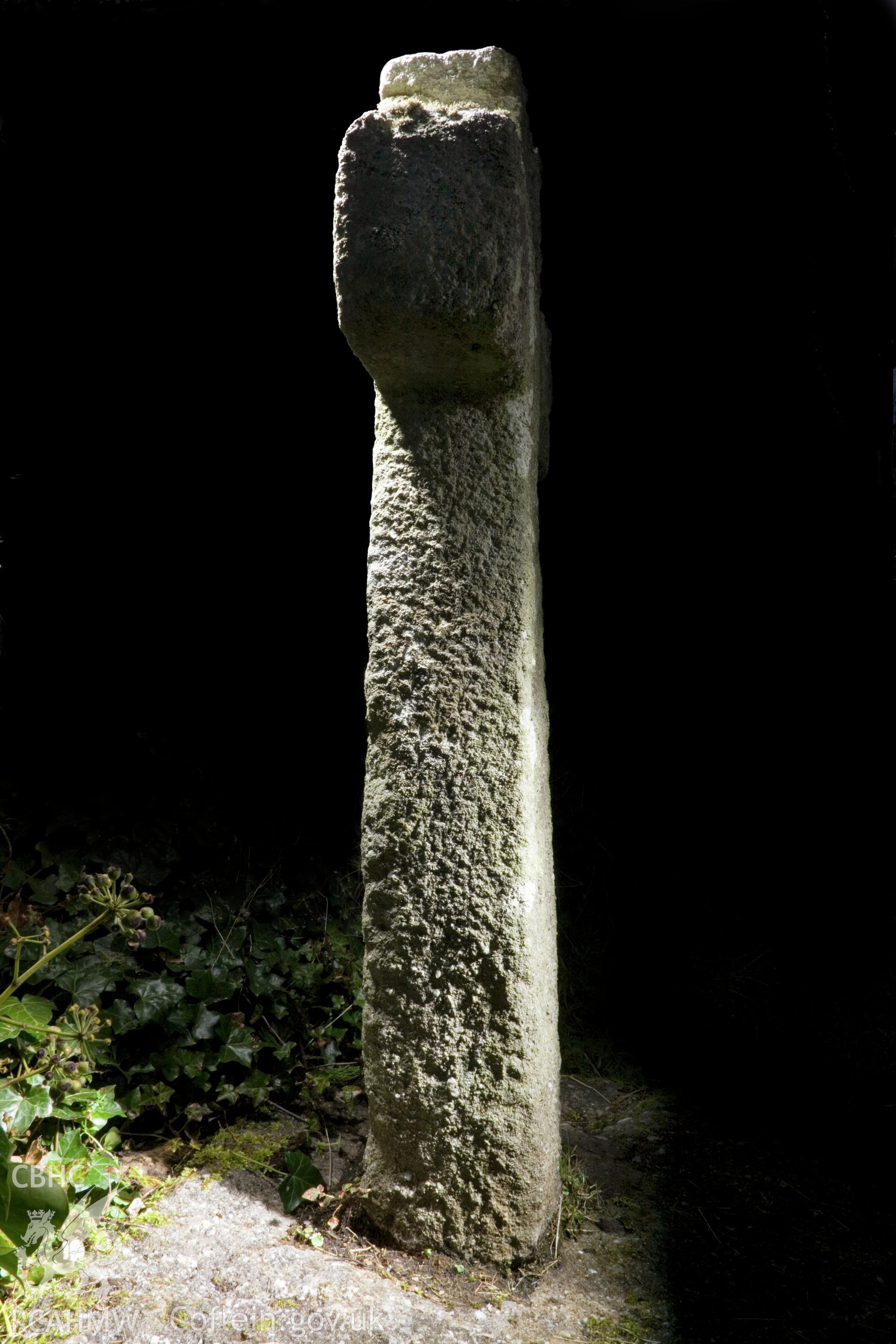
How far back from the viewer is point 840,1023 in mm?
2582

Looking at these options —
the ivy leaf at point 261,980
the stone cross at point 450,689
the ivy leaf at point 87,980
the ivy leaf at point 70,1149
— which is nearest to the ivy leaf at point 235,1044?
the ivy leaf at point 261,980

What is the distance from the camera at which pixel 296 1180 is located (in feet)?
5.70

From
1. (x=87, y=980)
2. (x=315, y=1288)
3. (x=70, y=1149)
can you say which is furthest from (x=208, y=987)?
(x=315, y=1288)

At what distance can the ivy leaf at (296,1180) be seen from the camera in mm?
1714

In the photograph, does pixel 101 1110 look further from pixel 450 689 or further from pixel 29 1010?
pixel 450 689

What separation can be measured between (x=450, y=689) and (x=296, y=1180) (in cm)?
90

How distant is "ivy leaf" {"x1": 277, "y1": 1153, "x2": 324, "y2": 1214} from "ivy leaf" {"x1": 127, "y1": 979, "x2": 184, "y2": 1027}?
405 mm

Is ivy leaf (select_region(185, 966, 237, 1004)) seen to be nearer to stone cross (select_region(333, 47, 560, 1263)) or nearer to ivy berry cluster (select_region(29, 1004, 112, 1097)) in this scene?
ivy berry cluster (select_region(29, 1004, 112, 1097))

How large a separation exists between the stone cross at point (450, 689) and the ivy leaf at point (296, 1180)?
0.17 metres

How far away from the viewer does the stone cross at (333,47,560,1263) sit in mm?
1501

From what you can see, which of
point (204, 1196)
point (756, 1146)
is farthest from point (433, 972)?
point (756, 1146)

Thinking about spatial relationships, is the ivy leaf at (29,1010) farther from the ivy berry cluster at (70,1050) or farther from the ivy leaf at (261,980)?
the ivy leaf at (261,980)

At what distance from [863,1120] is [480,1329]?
1.24 m

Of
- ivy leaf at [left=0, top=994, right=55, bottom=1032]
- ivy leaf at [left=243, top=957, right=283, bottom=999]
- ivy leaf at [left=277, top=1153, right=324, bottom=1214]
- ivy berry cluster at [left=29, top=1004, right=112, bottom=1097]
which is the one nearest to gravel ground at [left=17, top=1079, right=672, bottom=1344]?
ivy leaf at [left=277, top=1153, right=324, bottom=1214]
